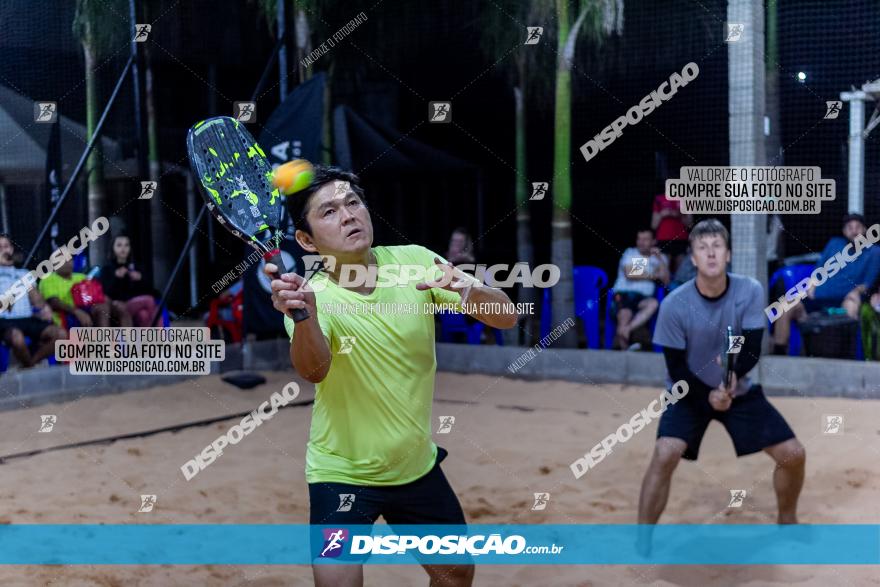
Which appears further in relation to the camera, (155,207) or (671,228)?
(155,207)

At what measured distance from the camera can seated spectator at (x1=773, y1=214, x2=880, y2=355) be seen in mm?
7004

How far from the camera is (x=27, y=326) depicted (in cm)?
751

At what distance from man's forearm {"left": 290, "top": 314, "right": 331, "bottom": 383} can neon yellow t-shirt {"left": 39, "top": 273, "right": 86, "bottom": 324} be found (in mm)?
5453

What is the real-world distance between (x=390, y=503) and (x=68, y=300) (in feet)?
17.9

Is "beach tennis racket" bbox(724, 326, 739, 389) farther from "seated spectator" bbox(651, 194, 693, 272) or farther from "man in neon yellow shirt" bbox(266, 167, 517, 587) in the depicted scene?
"seated spectator" bbox(651, 194, 693, 272)

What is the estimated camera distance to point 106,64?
8.84m

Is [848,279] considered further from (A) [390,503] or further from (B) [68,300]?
(B) [68,300]

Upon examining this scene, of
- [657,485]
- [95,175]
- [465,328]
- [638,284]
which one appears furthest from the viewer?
[95,175]

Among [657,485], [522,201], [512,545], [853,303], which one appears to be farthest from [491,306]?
[522,201]

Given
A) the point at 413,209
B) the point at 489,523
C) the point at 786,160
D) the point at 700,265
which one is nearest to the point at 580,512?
the point at 489,523

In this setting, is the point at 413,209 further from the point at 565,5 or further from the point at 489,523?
the point at 489,523

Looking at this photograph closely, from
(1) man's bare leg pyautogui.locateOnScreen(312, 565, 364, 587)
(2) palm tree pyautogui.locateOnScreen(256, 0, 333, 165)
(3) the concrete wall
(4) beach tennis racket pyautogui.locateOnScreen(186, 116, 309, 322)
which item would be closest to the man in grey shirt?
(1) man's bare leg pyautogui.locateOnScreen(312, 565, 364, 587)

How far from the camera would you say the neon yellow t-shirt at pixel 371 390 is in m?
2.94

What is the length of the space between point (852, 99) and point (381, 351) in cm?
604
